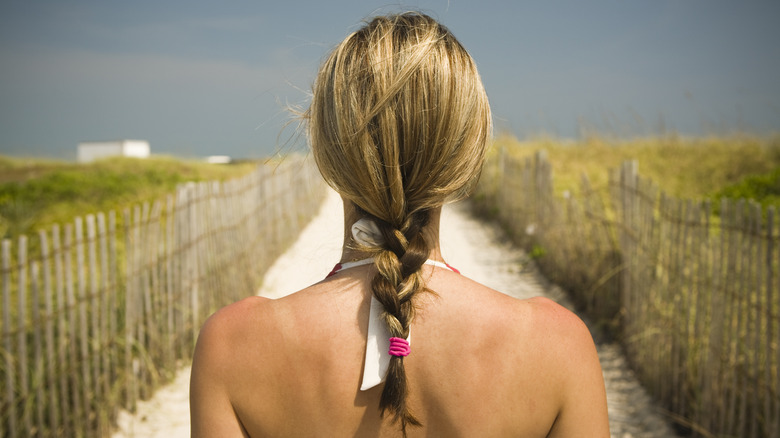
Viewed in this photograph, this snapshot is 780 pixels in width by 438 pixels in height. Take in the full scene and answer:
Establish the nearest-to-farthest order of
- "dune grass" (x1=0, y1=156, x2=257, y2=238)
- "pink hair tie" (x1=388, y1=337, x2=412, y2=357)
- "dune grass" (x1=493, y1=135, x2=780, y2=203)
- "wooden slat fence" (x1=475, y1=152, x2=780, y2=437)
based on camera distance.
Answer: "pink hair tie" (x1=388, y1=337, x2=412, y2=357)
"wooden slat fence" (x1=475, y1=152, x2=780, y2=437)
"dune grass" (x1=0, y1=156, x2=257, y2=238)
"dune grass" (x1=493, y1=135, x2=780, y2=203)

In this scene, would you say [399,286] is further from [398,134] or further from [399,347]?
[398,134]

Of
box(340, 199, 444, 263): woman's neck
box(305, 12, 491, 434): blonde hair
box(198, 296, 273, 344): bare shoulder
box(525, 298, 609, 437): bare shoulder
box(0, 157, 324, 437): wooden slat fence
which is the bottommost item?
box(0, 157, 324, 437): wooden slat fence

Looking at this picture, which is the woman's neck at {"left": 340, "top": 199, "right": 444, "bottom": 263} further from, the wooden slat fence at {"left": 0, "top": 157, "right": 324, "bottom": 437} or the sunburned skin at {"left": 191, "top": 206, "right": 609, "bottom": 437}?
the wooden slat fence at {"left": 0, "top": 157, "right": 324, "bottom": 437}

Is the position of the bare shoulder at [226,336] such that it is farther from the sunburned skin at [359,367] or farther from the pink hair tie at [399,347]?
the pink hair tie at [399,347]

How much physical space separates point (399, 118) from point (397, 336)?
14.4 inches

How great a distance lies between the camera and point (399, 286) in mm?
1065

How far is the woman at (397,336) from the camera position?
3.44 ft

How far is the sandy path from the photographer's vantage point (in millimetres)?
3963

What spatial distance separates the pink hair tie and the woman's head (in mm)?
213

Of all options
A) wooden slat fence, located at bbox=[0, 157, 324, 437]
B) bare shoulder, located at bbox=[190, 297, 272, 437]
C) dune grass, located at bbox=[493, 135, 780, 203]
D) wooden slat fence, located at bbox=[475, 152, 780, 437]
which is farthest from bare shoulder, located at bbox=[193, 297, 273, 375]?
dune grass, located at bbox=[493, 135, 780, 203]

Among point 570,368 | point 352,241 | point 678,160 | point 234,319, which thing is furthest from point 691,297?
point 678,160

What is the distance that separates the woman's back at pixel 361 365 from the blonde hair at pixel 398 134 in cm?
6

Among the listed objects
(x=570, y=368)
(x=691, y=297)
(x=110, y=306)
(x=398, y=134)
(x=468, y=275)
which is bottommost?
(x=468, y=275)

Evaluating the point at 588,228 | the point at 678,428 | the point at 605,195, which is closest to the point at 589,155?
the point at 605,195
